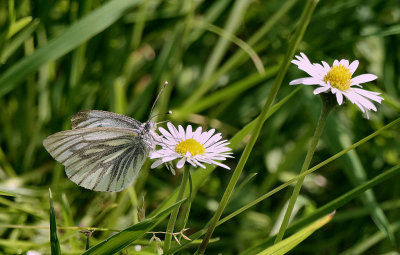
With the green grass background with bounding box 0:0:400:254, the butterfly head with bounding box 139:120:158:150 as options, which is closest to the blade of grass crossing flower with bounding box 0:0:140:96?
the green grass background with bounding box 0:0:400:254

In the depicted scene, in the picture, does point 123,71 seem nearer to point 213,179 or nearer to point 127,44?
point 127,44

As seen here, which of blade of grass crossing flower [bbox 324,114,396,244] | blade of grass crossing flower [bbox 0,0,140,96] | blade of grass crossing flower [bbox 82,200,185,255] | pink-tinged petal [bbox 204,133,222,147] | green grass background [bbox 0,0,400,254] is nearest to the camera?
blade of grass crossing flower [bbox 82,200,185,255]

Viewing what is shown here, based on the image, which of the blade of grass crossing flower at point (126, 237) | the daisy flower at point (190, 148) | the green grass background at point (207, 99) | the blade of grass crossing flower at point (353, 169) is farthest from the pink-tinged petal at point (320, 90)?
the green grass background at point (207, 99)

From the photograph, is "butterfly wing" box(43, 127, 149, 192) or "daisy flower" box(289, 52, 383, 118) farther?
"butterfly wing" box(43, 127, 149, 192)

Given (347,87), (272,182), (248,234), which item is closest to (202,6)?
(272,182)

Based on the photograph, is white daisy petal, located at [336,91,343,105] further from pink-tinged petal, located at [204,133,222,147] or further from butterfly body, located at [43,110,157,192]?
butterfly body, located at [43,110,157,192]

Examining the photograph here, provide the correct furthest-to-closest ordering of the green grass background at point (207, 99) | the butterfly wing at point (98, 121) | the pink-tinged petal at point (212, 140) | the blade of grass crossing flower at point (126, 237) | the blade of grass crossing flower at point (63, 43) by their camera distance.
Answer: the green grass background at point (207, 99) → the blade of grass crossing flower at point (63, 43) → the butterfly wing at point (98, 121) → the pink-tinged petal at point (212, 140) → the blade of grass crossing flower at point (126, 237)

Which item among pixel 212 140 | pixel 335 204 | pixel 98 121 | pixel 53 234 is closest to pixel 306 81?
pixel 212 140

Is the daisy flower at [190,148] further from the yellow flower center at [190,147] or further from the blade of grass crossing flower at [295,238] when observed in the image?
the blade of grass crossing flower at [295,238]
